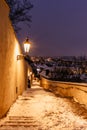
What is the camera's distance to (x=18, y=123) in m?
7.98

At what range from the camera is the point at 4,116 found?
28.8 feet

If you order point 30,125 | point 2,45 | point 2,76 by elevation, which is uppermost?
point 2,45

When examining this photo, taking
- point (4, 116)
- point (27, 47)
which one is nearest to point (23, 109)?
point (4, 116)

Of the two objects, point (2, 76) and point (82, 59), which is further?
point (82, 59)

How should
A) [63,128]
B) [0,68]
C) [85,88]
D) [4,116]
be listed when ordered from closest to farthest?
[63,128] < [0,68] < [4,116] < [85,88]

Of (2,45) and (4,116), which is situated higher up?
(2,45)

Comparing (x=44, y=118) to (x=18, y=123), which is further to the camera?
(x=44, y=118)

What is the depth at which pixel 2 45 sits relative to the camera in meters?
8.39

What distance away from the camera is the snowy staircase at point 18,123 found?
7.58m

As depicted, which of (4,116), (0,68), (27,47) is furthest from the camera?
(27,47)

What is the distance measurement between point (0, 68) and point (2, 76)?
47 centimetres

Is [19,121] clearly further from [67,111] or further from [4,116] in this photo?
[67,111]

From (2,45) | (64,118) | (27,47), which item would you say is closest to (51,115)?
(64,118)

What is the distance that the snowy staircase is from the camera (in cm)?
758
